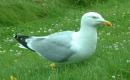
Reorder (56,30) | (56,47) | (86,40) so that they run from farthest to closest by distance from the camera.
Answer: (56,30) < (56,47) < (86,40)

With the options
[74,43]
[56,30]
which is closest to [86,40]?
[74,43]

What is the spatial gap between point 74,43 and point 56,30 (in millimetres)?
12874

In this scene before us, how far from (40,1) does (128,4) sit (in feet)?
19.1

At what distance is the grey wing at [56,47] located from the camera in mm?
9352

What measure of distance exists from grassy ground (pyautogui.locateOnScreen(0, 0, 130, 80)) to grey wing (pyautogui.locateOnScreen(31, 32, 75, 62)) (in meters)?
0.24

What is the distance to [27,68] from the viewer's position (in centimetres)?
980

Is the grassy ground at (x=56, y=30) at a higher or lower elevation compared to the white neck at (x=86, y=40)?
lower

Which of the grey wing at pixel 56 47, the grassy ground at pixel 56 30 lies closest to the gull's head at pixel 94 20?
the grey wing at pixel 56 47

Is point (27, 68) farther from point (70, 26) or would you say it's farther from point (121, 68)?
point (70, 26)

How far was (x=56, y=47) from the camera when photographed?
381 inches

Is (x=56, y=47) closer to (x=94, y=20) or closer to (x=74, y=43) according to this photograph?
(x=74, y=43)

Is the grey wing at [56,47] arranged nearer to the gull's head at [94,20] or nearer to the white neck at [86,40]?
the white neck at [86,40]

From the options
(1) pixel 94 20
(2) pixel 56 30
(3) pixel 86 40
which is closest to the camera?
(3) pixel 86 40

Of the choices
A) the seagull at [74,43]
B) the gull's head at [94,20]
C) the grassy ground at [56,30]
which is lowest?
the grassy ground at [56,30]
